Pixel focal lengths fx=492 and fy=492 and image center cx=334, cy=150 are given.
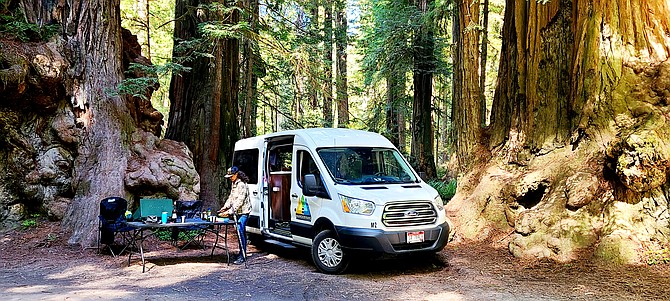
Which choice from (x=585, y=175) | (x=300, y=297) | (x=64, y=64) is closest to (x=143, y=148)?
(x=64, y=64)

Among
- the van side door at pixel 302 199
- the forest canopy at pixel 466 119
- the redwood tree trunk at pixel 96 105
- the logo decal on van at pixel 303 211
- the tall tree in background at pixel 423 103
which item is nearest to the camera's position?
the forest canopy at pixel 466 119

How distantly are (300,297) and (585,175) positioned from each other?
5432 mm

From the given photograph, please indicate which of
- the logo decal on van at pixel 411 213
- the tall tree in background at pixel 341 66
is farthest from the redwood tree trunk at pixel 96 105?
the logo decal on van at pixel 411 213

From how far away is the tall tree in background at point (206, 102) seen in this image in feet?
42.9

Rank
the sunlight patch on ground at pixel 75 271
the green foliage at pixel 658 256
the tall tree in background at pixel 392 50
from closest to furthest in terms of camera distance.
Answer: the green foliage at pixel 658 256 < the sunlight patch on ground at pixel 75 271 < the tall tree in background at pixel 392 50

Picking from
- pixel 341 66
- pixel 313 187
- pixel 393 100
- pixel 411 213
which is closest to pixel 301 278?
pixel 313 187

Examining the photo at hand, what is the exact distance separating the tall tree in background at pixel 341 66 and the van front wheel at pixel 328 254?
6.92 metres

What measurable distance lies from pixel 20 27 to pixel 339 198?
8498 millimetres

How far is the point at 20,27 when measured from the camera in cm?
1095

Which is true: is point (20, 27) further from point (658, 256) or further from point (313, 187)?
point (658, 256)

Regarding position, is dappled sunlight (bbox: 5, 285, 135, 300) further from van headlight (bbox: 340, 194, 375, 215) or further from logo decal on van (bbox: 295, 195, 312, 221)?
van headlight (bbox: 340, 194, 375, 215)

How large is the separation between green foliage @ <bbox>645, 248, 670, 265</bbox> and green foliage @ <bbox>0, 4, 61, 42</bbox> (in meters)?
12.6

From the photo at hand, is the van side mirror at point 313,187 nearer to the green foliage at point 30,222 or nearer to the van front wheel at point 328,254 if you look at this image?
the van front wheel at point 328,254

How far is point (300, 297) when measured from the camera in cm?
654
